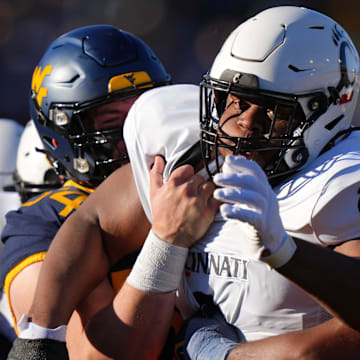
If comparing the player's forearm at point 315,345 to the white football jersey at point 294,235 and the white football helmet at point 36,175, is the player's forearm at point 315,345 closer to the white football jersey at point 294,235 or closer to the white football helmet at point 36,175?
the white football jersey at point 294,235

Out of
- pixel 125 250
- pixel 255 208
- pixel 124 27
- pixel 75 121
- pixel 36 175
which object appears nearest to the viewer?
pixel 255 208

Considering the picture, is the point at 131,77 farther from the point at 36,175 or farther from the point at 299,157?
the point at 299,157

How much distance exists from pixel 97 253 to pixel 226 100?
1.94 ft

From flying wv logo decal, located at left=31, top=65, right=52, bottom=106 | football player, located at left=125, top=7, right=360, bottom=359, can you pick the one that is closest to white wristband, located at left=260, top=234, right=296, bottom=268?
football player, located at left=125, top=7, right=360, bottom=359

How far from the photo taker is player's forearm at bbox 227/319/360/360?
127 cm

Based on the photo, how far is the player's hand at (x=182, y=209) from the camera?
151 cm

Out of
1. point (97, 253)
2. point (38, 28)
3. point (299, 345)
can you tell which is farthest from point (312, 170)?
point (38, 28)

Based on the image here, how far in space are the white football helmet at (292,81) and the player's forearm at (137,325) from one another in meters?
0.40

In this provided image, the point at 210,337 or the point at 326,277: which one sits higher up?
the point at 326,277

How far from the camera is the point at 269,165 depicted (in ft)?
5.19

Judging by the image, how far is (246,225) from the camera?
112 centimetres

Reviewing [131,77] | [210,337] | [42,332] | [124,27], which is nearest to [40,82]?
[131,77]

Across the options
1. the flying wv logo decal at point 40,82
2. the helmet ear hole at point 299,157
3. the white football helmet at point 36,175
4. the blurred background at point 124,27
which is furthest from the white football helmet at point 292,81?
the blurred background at point 124,27

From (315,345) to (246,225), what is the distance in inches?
14.3
